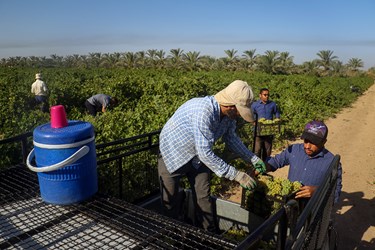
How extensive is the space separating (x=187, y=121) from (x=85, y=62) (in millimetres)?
73144

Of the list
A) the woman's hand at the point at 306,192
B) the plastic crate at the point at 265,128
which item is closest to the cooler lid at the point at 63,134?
the woman's hand at the point at 306,192

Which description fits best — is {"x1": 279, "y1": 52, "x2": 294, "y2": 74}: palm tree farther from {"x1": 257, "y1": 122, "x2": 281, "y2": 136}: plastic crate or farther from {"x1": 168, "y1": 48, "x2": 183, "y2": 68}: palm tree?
{"x1": 257, "y1": 122, "x2": 281, "y2": 136}: plastic crate

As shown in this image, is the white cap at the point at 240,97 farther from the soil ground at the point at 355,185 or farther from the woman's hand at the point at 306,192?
the soil ground at the point at 355,185

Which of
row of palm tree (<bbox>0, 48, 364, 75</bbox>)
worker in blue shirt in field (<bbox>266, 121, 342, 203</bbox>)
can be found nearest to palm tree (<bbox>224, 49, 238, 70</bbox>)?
row of palm tree (<bbox>0, 48, 364, 75</bbox>)

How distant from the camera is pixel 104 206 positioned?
2344 millimetres

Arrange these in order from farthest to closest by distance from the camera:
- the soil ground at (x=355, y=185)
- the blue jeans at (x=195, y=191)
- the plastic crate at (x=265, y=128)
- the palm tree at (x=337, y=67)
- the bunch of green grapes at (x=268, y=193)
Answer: the palm tree at (x=337, y=67)
the plastic crate at (x=265, y=128)
the soil ground at (x=355, y=185)
the blue jeans at (x=195, y=191)
the bunch of green grapes at (x=268, y=193)

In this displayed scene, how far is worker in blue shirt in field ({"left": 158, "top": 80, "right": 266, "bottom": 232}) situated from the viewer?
284 centimetres

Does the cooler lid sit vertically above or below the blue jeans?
above

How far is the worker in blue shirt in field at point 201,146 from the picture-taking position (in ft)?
9.32

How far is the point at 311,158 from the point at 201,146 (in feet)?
4.46

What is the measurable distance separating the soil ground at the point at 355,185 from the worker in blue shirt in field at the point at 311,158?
166 centimetres

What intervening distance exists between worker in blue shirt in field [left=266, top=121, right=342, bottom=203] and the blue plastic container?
2.06 m

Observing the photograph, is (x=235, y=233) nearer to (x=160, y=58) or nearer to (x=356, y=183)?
(x=356, y=183)

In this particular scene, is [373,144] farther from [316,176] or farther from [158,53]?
[158,53]
